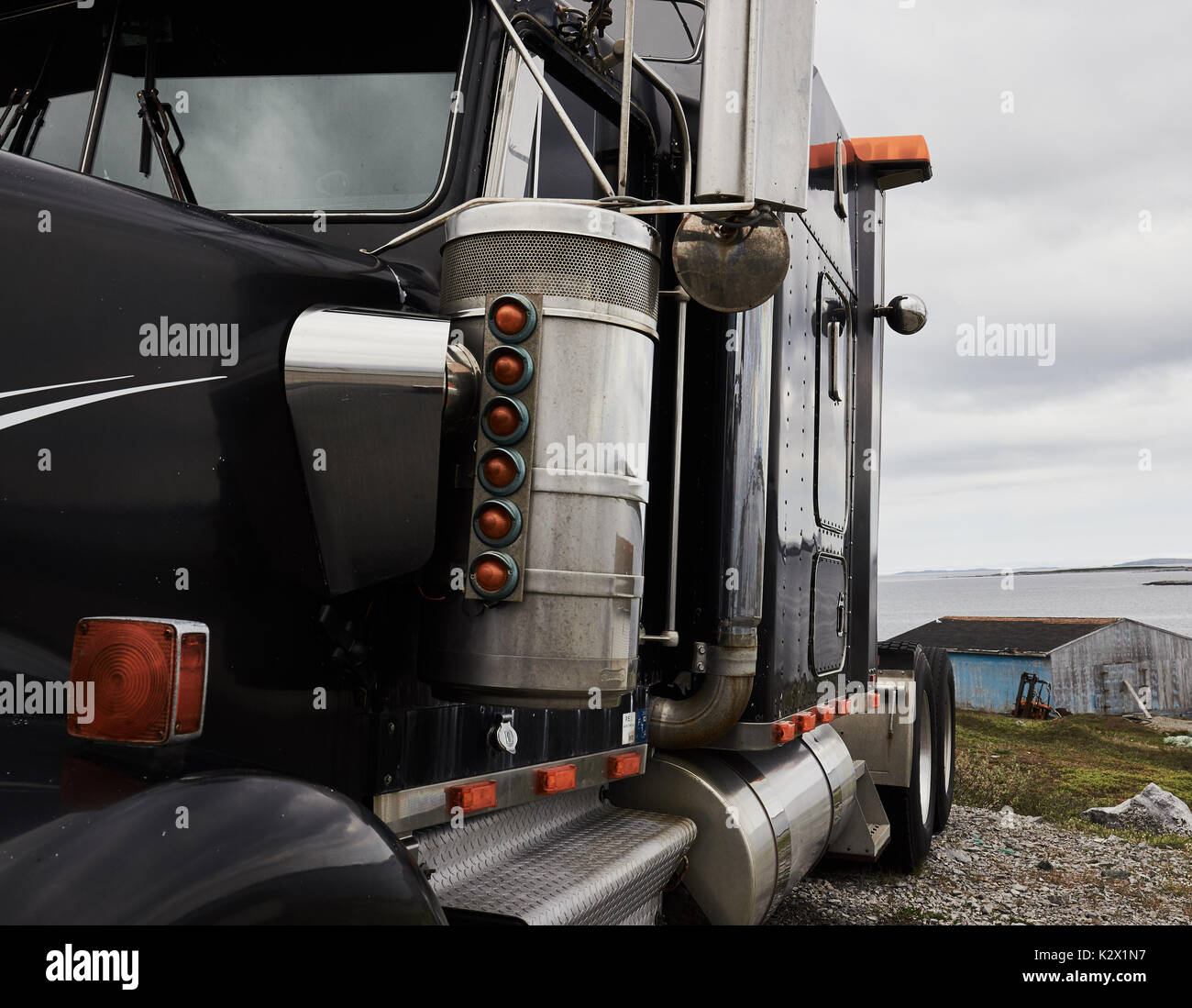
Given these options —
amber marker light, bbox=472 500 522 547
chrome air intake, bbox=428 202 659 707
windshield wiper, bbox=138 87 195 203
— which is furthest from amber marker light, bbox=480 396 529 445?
windshield wiper, bbox=138 87 195 203

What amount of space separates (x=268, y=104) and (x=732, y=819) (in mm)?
2457

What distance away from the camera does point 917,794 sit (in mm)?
6129

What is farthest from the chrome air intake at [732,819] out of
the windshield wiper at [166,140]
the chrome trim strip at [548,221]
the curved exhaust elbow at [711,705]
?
the windshield wiper at [166,140]

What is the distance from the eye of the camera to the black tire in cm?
604

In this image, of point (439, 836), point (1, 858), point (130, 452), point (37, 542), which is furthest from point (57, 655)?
point (439, 836)

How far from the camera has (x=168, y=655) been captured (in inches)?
65.7

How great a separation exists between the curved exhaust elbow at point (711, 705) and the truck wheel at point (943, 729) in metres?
3.50

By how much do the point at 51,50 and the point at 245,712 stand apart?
1728 mm

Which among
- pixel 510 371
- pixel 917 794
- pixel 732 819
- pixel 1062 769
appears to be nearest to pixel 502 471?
pixel 510 371

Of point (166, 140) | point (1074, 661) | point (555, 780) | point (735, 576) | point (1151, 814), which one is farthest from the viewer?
point (1074, 661)

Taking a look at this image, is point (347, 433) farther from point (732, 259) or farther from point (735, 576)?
point (735, 576)

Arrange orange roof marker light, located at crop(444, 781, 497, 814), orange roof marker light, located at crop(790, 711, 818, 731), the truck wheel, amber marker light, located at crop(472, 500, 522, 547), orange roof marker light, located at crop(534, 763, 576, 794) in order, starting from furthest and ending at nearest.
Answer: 1. the truck wheel
2. orange roof marker light, located at crop(790, 711, 818, 731)
3. orange roof marker light, located at crop(534, 763, 576, 794)
4. orange roof marker light, located at crop(444, 781, 497, 814)
5. amber marker light, located at crop(472, 500, 522, 547)

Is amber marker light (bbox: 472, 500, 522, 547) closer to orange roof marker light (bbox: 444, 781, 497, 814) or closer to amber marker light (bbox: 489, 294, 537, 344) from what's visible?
amber marker light (bbox: 489, 294, 537, 344)

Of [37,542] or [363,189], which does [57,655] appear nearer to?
[37,542]
